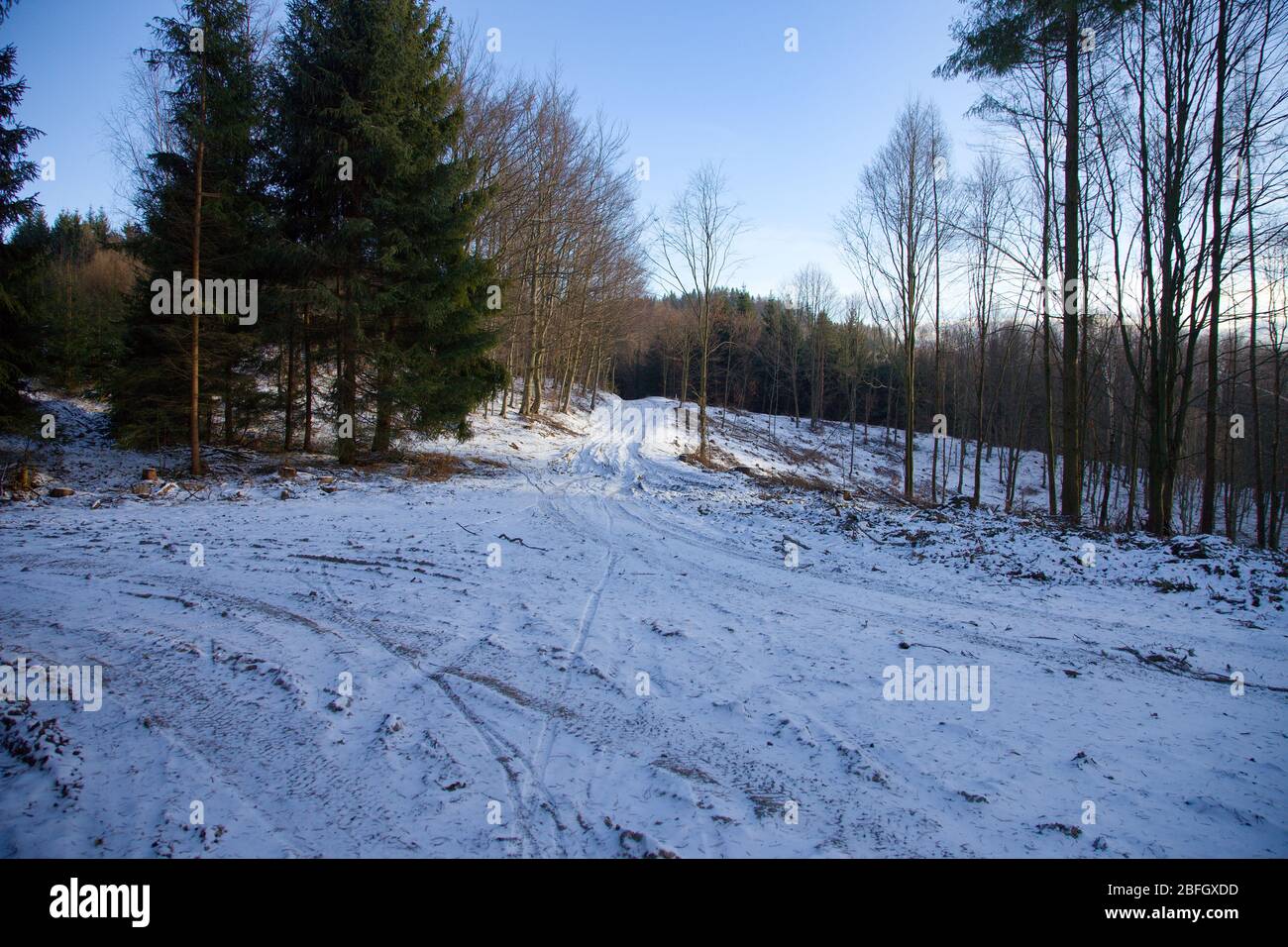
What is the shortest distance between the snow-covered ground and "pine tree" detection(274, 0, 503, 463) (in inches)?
260

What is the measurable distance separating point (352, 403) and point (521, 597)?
1109 centimetres

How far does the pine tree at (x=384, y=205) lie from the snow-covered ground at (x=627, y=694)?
21.7ft

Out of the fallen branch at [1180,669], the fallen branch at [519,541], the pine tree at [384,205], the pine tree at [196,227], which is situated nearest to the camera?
the fallen branch at [1180,669]

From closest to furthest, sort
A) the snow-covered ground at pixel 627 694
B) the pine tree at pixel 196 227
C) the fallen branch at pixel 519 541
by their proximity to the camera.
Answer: the snow-covered ground at pixel 627 694
the fallen branch at pixel 519 541
the pine tree at pixel 196 227

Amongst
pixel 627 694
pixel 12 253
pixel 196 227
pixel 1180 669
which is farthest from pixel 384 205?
pixel 1180 669

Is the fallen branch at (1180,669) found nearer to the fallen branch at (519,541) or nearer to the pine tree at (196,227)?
the fallen branch at (519,541)

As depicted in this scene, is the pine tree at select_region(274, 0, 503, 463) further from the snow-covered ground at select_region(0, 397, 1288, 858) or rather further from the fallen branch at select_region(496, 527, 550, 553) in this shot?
the fallen branch at select_region(496, 527, 550, 553)

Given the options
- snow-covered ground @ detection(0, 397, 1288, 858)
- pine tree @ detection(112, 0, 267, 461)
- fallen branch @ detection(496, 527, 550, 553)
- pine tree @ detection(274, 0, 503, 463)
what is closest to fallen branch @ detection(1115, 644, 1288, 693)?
snow-covered ground @ detection(0, 397, 1288, 858)

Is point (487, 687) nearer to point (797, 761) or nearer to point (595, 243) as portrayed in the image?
point (797, 761)

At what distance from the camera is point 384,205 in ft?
45.2

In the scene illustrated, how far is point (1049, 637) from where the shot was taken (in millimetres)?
5527

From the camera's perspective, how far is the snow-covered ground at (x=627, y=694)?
2.75 m

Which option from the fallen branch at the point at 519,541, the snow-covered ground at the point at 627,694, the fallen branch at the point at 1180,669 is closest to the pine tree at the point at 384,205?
the snow-covered ground at the point at 627,694
